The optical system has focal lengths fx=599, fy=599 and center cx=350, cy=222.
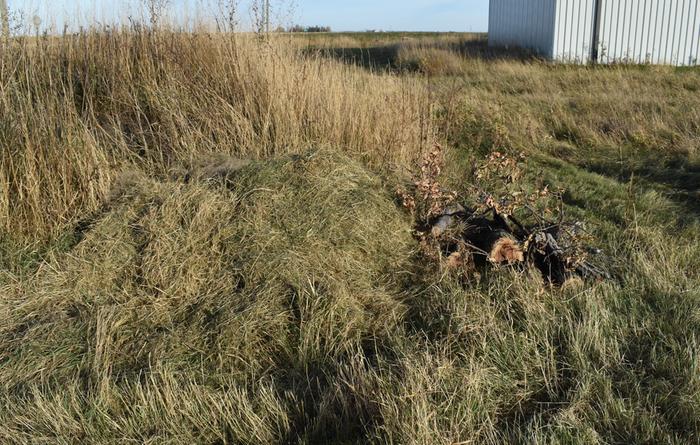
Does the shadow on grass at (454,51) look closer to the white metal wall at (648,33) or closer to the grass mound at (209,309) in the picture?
the white metal wall at (648,33)

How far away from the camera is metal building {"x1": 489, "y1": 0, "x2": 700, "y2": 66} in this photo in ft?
45.0

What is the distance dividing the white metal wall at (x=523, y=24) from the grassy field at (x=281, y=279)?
27.5 feet

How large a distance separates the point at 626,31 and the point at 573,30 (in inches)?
46.2

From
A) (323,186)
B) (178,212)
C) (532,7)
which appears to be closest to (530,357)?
(323,186)

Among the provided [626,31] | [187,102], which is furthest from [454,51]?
[187,102]

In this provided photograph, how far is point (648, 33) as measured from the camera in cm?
1387

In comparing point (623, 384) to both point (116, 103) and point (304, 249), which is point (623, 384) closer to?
point (304, 249)

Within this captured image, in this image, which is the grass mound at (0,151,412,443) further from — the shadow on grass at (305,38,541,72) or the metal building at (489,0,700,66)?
the metal building at (489,0,700,66)

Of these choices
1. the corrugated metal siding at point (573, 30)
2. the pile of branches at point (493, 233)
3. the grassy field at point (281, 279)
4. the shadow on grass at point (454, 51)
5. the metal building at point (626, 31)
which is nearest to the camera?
the grassy field at point (281, 279)

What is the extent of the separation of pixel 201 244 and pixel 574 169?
4.69 m

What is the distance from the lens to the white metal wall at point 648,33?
1370 centimetres

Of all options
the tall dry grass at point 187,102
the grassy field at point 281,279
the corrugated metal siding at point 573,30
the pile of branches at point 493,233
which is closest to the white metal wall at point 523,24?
the corrugated metal siding at point 573,30

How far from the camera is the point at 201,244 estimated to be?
4.01m

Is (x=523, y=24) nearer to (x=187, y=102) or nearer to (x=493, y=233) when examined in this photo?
(x=187, y=102)
